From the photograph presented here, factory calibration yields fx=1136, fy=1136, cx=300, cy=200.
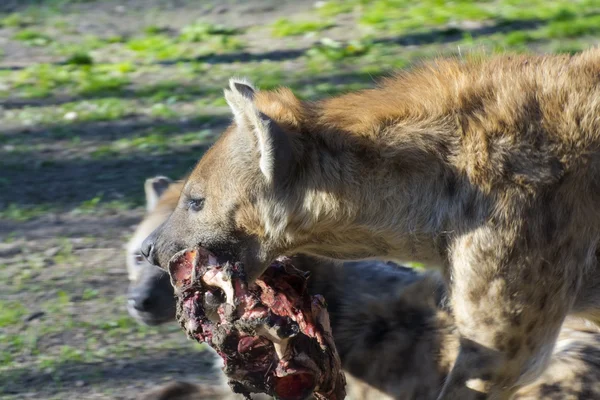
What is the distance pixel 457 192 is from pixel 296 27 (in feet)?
14.5

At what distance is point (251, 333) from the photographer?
2922mm

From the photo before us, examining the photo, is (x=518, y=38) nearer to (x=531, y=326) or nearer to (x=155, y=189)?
(x=155, y=189)

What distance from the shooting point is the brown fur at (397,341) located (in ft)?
10.4

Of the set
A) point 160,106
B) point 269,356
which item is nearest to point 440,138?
point 269,356

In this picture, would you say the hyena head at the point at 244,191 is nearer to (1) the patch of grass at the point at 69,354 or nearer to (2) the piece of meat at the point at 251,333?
(2) the piece of meat at the point at 251,333

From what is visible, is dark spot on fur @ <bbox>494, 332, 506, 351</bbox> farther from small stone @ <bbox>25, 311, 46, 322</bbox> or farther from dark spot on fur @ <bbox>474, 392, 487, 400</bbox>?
small stone @ <bbox>25, 311, 46, 322</bbox>

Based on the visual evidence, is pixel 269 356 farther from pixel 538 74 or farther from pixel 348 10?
pixel 348 10

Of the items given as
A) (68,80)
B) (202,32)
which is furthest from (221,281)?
(202,32)

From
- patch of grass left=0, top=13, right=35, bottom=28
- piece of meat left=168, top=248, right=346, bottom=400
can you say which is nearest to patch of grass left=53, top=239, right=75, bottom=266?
piece of meat left=168, top=248, right=346, bottom=400

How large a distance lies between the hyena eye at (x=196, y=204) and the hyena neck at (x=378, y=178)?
297mm

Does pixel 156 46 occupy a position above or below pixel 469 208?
below

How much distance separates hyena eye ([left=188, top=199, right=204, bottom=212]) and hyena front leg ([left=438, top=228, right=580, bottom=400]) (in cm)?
73

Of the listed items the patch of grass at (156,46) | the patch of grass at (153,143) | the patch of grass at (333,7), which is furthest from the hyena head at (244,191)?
the patch of grass at (333,7)

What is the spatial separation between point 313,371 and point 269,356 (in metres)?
0.12
